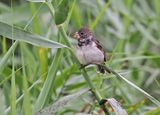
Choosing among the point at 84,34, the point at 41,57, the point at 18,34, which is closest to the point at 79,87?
the point at 41,57

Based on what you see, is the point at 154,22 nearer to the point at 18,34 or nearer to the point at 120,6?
the point at 120,6

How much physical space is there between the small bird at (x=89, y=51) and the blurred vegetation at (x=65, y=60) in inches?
2.1

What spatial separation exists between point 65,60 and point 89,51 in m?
0.64

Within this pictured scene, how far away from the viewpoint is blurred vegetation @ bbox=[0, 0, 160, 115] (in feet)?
5.51

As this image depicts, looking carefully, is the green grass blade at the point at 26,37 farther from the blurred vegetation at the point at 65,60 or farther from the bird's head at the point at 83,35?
the bird's head at the point at 83,35

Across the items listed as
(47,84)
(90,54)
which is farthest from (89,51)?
(47,84)

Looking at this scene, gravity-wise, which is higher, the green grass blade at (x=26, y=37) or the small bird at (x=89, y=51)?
the green grass blade at (x=26, y=37)

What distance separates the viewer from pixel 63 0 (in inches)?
65.1

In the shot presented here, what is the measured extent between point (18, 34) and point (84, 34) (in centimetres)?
25

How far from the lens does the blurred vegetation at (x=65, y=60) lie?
5.51ft

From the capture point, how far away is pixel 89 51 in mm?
1832

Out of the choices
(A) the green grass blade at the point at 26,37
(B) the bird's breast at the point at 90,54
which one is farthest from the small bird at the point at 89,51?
(A) the green grass blade at the point at 26,37

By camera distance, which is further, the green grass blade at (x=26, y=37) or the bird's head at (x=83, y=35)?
the bird's head at (x=83, y=35)

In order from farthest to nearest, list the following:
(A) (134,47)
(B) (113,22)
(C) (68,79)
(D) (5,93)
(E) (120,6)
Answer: (A) (134,47)
(B) (113,22)
(E) (120,6)
(C) (68,79)
(D) (5,93)
